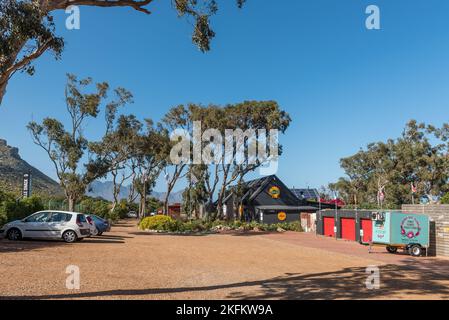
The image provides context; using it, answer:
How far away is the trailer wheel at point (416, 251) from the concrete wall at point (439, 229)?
1000 millimetres

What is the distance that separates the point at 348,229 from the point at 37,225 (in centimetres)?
2061

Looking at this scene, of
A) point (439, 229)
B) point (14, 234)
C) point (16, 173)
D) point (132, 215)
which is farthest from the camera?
point (16, 173)

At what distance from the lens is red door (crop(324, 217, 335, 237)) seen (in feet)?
107

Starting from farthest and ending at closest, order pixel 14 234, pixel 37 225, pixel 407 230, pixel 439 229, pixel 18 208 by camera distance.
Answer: pixel 18 208
pixel 439 229
pixel 407 230
pixel 37 225
pixel 14 234

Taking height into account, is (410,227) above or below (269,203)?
below

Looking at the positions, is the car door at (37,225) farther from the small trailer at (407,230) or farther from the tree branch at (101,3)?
the small trailer at (407,230)

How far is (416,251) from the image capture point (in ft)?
65.0

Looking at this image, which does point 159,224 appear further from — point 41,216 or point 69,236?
point 41,216

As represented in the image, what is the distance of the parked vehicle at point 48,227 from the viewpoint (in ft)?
59.7

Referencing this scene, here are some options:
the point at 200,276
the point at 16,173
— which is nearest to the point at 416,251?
the point at 200,276

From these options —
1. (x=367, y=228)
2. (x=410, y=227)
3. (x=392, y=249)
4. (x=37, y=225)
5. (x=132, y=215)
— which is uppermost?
(x=37, y=225)

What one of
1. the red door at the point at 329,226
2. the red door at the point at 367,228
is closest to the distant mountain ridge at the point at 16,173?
the red door at the point at 329,226

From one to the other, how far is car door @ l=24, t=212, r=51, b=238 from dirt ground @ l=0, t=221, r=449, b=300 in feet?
6.51

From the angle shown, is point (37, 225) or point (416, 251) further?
point (416, 251)
